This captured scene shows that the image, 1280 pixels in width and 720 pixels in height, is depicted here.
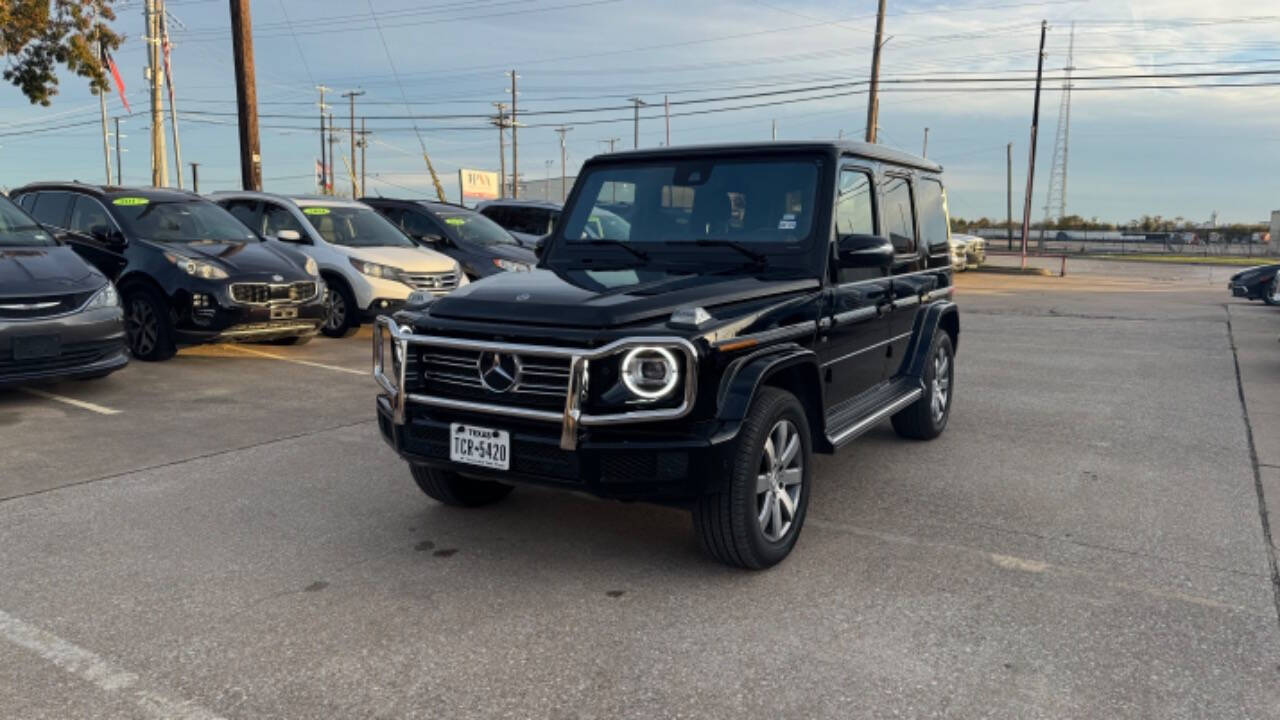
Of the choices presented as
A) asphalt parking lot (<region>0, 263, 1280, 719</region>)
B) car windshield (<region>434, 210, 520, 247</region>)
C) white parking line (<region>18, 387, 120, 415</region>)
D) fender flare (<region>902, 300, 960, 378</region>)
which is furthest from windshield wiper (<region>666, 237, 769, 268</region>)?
car windshield (<region>434, 210, 520, 247</region>)

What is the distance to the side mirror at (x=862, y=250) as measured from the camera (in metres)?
4.69

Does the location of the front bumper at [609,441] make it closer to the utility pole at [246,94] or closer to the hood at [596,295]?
the hood at [596,295]

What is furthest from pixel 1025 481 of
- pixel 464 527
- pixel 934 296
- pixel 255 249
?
pixel 255 249

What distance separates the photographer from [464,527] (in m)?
4.74

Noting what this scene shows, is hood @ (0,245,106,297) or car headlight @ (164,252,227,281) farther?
car headlight @ (164,252,227,281)

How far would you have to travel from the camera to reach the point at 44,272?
24.2 feet

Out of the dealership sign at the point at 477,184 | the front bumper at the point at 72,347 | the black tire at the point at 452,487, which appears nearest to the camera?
the black tire at the point at 452,487

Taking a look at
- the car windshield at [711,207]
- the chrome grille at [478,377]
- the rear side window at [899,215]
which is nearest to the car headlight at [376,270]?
the car windshield at [711,207]

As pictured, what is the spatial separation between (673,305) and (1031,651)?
1.88 m

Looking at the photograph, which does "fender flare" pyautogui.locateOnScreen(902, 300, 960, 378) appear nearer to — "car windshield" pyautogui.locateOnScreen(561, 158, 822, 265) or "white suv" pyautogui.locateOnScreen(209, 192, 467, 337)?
"car windshield" pyautogui.locateOnScreen(561, 158, 822, 265)

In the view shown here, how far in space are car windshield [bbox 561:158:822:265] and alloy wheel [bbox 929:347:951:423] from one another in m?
2.18

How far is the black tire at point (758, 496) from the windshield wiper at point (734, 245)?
0.87 meters

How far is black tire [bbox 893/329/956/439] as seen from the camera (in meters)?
6.37

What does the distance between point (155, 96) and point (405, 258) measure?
22.8 meters
